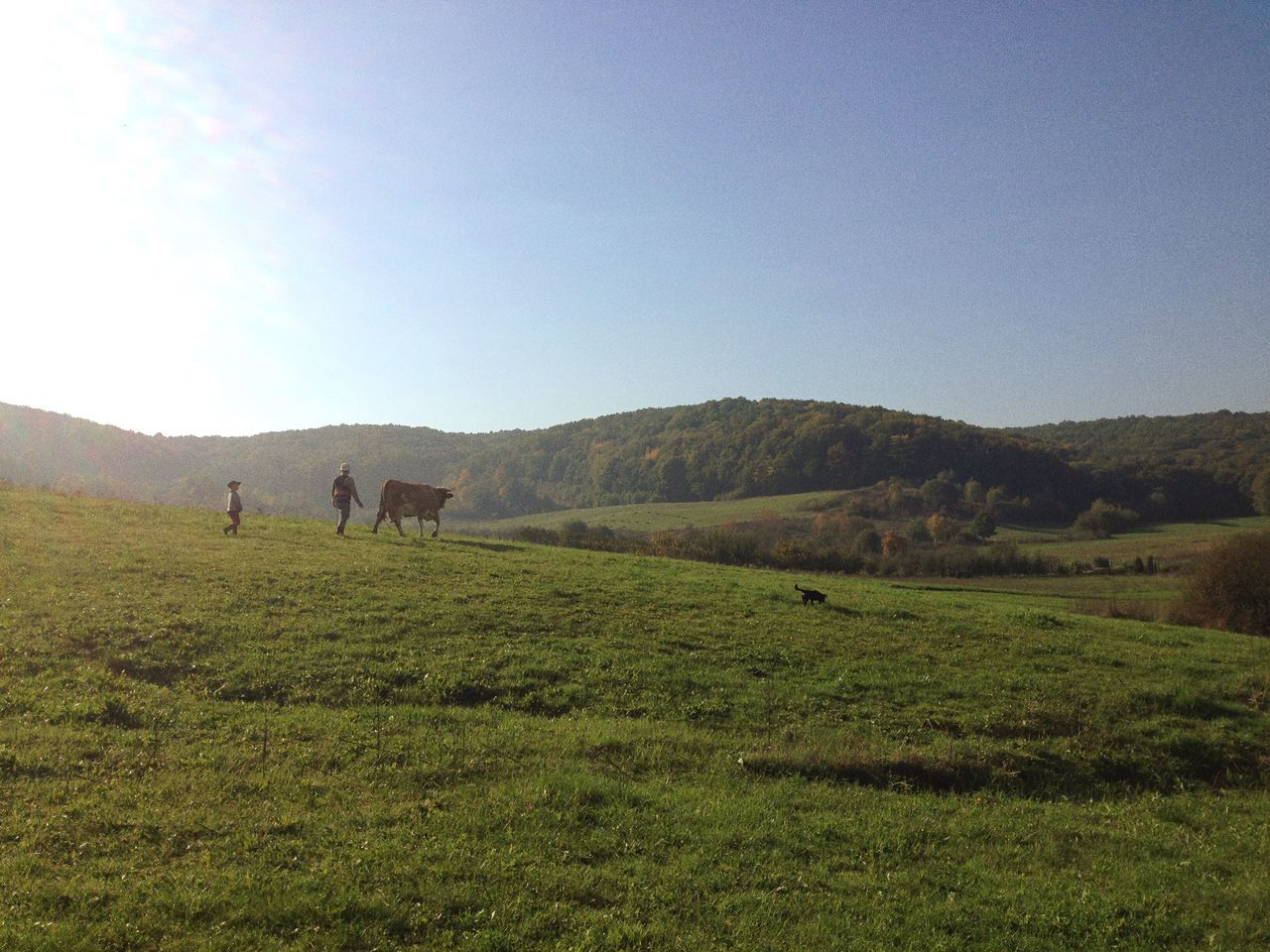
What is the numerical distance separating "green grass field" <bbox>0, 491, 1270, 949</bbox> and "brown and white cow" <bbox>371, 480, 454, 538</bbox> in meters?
7.88

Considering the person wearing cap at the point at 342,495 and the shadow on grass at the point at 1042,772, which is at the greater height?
the person wearing cap at the point at 342,495

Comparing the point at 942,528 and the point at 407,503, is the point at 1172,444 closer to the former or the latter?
the point at 942,528

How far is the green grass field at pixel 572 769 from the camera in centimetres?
654

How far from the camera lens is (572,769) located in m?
9.92

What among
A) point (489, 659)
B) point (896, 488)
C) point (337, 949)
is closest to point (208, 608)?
point (489, 659)

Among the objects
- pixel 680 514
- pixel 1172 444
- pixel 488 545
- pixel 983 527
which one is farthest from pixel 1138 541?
pixel 488 545

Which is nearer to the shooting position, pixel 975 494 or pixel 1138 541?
pixel 1138 541

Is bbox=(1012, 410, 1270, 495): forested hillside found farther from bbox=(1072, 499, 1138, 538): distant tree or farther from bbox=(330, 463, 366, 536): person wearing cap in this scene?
bbox=(330, 463, 366, 536): person wearing cap

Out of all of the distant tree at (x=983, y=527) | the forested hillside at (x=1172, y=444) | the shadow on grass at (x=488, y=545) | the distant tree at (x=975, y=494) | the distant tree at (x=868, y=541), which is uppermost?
the forested hillside at (x=1172, y=444)

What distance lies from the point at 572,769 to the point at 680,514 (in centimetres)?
9444

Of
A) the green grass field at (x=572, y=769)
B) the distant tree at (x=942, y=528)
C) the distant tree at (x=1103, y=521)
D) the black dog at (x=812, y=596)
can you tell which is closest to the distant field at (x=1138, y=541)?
the distant tree at (x=1103, y=521)

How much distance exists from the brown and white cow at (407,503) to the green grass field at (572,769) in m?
7.88

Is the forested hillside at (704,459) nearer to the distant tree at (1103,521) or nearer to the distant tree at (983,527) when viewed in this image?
the distant tree at (1103,521)

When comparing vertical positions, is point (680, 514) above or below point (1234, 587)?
above
